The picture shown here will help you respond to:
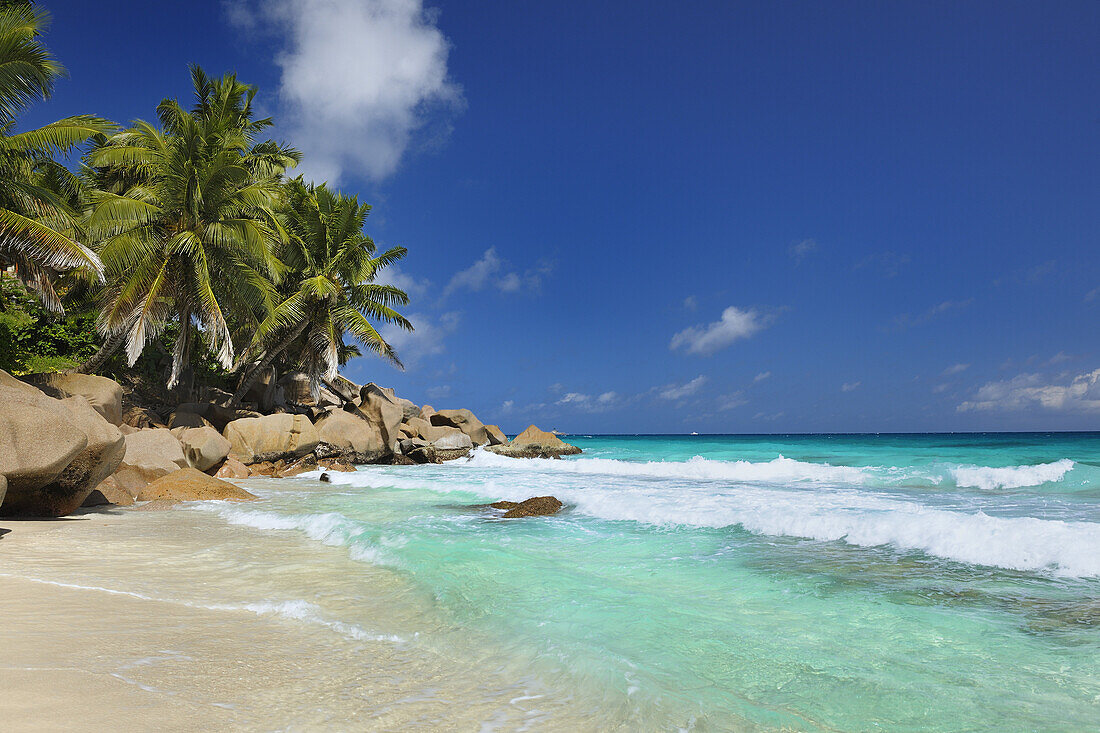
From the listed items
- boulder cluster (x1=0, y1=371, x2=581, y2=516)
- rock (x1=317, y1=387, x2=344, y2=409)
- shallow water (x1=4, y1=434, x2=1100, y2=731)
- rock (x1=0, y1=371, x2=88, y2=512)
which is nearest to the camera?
shallow water (x1=4, y1=434, x2=1100, y2=731)

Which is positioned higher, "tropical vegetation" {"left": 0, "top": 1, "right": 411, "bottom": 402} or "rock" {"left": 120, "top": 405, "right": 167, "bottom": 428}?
"tropical vegetation" {"left": 0, "top": 1, "right": 411, "bottom": 402}

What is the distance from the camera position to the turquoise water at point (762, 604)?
342 centimetres

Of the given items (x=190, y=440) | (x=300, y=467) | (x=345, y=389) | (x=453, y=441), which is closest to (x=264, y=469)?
(x=300, y=467)

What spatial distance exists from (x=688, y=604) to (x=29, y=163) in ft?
61.9

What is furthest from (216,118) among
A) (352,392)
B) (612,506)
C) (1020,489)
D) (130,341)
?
(1020,489)

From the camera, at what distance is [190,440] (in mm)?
15555

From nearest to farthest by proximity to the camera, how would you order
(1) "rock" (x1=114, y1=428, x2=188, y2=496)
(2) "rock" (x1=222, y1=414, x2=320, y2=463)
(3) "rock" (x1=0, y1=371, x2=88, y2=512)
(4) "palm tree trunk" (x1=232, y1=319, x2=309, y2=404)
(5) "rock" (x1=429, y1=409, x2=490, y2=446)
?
(3) "rock" (x1=0, y1=371, x2=88, y2=512) < (1) "rock" (x1=114, y1=428, x2=188, y2=496) < (2) "rock" (x1=222, y1=414, x2=320, y2=463) < (4) "palm tree trunk" (x1=232, y1=319, x2=309, y2=404) < (5) "rock" (x1=429, y1=409, x2=490, y2=446)

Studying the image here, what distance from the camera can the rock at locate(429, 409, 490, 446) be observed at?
3086 cm

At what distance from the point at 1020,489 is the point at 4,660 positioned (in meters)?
20.9

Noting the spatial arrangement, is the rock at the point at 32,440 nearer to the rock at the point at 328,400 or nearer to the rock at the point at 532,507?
the rock at the point at 532,507

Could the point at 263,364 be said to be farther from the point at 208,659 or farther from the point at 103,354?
the point at 208,659

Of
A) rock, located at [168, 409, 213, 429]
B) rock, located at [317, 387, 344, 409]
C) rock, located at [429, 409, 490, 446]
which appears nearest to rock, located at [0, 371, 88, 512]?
rock, located at [168, 409, 213, 429]

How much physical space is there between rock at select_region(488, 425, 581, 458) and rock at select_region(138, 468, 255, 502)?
17898mm

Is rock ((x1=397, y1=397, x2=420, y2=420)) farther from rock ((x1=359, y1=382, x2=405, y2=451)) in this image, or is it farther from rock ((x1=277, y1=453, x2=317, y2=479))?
rock ((x1=277, y1=453, x2=317, y2=479))
